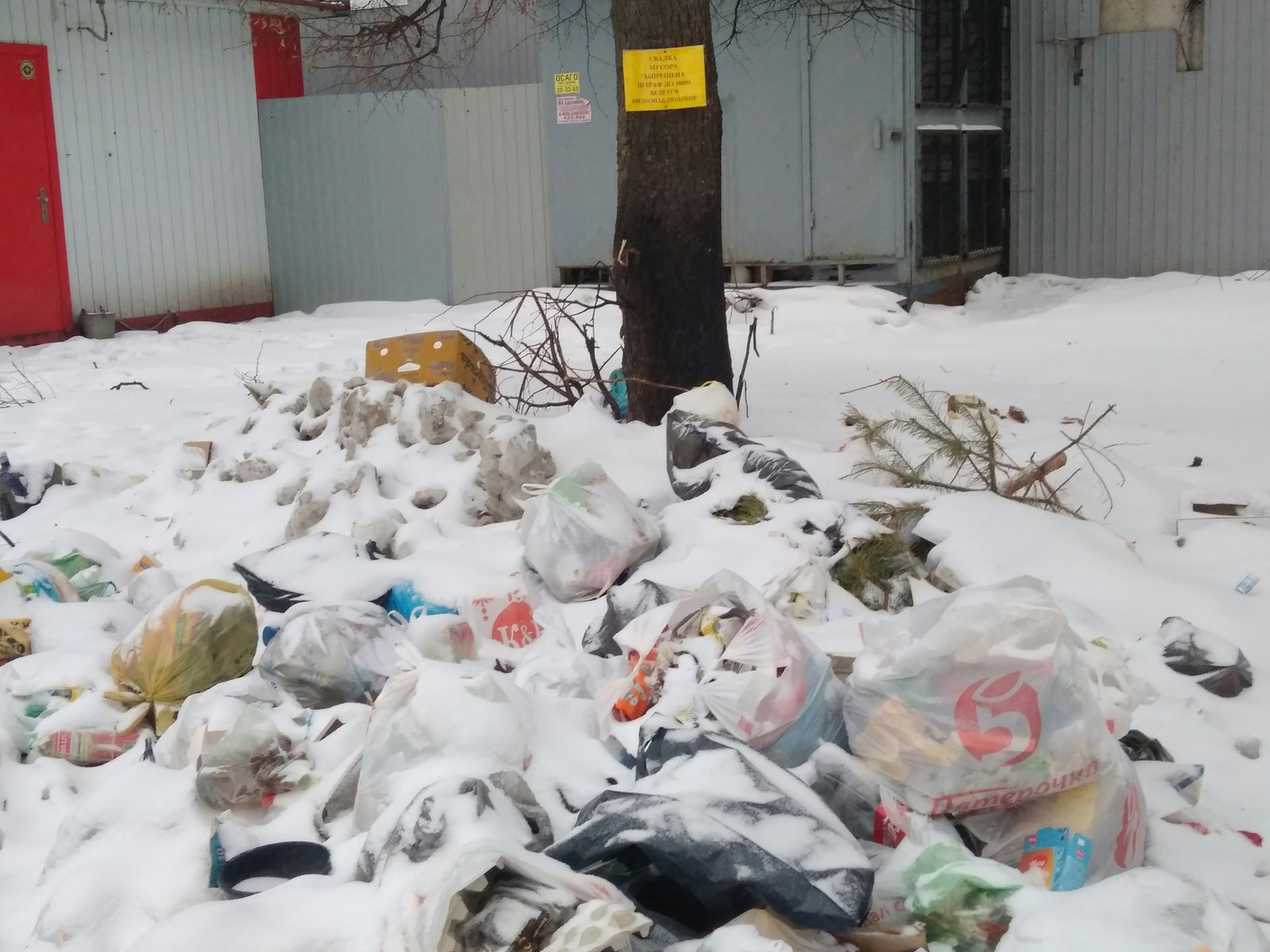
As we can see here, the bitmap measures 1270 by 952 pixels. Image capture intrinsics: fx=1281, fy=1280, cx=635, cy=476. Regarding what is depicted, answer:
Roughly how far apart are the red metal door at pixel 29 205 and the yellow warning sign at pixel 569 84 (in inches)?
155

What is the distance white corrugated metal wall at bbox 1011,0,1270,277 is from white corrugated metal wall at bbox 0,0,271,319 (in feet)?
21.8

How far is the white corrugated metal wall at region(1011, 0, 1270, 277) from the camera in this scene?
30.7 feet

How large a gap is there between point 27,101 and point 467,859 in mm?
9609

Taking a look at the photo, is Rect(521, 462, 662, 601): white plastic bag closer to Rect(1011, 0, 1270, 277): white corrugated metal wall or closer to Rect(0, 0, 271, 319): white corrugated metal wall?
Rect(1011, 0, 1270, 277): white corrugated metal wall

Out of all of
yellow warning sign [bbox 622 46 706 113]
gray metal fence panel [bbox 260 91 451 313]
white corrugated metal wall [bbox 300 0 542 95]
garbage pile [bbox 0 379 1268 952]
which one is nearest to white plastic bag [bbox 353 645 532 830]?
garbage pile [bbox 0 379 1268 952]

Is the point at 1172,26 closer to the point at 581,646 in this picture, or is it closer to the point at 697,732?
the point at 581,646

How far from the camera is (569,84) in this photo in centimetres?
948

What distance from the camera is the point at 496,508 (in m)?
4.06

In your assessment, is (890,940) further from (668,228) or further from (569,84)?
(569,84)

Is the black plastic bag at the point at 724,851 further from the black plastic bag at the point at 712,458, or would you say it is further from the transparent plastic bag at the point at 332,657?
the black plastic bag at the point at 712,458

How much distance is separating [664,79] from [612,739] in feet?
9.11

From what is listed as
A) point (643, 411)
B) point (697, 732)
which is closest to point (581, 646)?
point (697, 732)

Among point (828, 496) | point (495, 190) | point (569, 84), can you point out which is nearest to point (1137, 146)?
point (569, 84)

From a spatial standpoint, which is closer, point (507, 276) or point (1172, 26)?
point (1172, 26)
